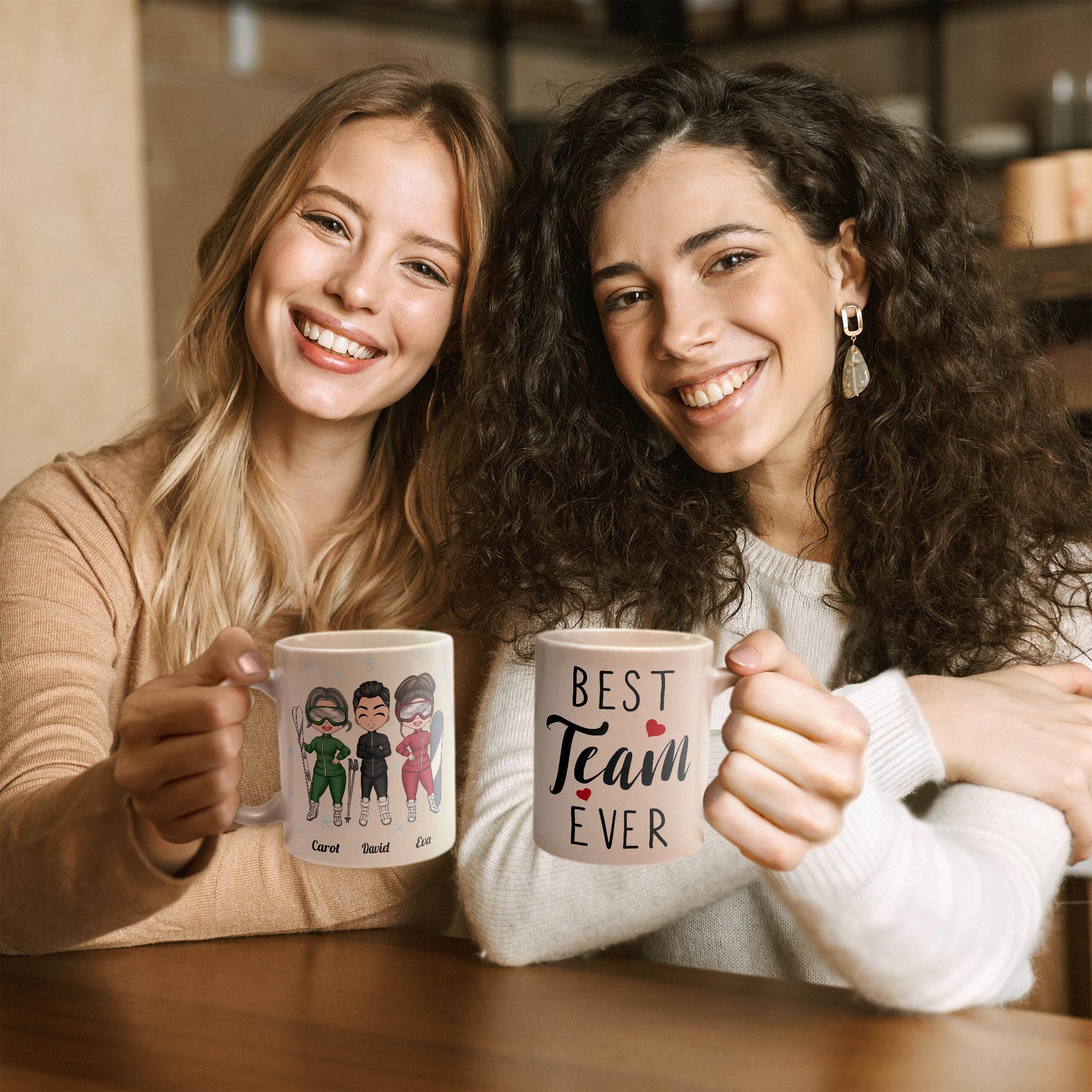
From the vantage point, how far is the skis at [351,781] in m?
0.78

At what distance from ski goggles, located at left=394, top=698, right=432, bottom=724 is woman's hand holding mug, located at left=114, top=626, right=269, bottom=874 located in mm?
94

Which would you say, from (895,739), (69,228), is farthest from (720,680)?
(69,228)

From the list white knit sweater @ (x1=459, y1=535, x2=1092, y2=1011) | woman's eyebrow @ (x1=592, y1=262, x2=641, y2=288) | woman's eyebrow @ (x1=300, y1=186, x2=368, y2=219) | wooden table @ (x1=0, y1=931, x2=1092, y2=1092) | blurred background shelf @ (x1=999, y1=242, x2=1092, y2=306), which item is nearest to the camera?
wooden table @ (x1=0, y1=931, x2=1092, y2=1092)

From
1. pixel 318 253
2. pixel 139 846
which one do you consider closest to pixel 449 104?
pixel 318 253

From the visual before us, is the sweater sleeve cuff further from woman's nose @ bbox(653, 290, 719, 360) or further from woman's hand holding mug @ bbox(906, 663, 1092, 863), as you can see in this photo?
woman's nose @ bbox(653, 290, 719, 360)

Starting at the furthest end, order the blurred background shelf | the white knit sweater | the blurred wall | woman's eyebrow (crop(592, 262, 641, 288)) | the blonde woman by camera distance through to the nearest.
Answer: the blurred background shelf < the blurred wall < woman's eyebrow (crop(592, 262, 641, 288)) < the blonde woman < the white knit sweater

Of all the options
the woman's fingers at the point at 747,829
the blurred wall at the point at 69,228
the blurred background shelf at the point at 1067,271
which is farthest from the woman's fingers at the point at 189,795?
the blurred background shelf at the point at 1067,271

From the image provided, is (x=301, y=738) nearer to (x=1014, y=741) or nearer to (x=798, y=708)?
(x=798, y=708)

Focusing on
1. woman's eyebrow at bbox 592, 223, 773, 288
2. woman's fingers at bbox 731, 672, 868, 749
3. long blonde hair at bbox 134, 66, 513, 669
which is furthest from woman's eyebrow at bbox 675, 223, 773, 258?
woman's fingers at bbox 731, 672, 868, 749

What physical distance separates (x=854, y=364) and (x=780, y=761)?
643mm

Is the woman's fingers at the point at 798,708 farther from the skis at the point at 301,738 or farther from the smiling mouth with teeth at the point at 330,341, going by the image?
the smiling mouth with teeth at the point at 330,341

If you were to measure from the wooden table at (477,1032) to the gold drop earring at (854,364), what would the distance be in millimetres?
649

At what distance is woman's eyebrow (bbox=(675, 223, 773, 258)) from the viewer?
1189 millimetres

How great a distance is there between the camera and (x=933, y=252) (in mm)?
1275
